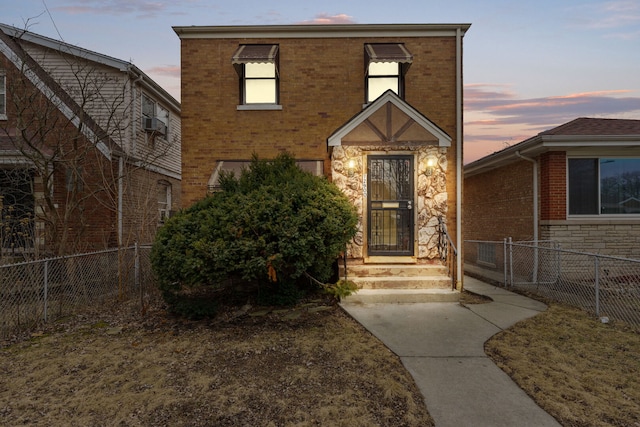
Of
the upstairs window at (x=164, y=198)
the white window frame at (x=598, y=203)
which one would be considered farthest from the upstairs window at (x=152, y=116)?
the white window frame at (x=598, y=203)

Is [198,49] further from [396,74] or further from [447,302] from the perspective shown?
[447,302]

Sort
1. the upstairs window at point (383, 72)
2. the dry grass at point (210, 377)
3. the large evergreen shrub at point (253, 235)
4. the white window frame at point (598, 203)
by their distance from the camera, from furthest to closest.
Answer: the white window frame at point (598, 203) → the upstairs window at point (383, 72) → the large evergreen shrub at point (253, 235) → the dry grass at point (210, 377)

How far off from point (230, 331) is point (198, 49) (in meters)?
7.01

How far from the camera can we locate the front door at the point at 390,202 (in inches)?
310

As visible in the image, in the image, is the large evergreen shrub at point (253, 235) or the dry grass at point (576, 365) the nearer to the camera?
the dry grass at point (576, 365)

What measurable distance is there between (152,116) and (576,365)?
14.2 meters

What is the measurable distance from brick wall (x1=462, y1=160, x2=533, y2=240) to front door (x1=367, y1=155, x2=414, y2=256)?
187 inches

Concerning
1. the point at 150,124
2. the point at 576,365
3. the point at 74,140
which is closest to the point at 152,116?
the point at 150,124

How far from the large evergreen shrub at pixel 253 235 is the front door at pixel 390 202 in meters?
1.63

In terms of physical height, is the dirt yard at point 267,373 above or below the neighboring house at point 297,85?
below

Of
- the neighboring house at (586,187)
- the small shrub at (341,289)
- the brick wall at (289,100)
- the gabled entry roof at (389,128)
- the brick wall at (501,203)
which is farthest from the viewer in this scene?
the brick wall at (501,203)

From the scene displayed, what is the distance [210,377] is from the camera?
3.98 metres

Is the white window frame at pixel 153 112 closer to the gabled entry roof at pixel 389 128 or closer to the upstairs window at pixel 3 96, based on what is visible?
the upstairs window at pixel 3 96

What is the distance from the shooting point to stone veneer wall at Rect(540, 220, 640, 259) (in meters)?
9.43
